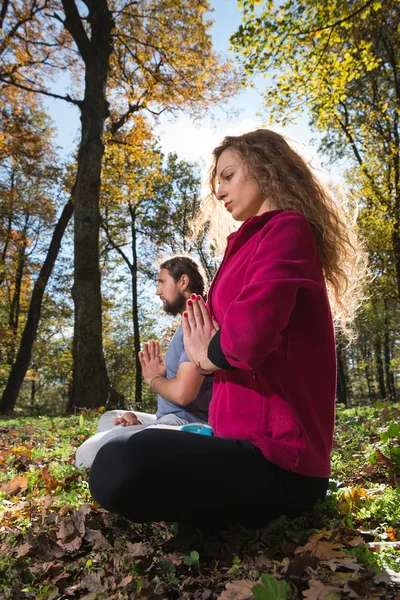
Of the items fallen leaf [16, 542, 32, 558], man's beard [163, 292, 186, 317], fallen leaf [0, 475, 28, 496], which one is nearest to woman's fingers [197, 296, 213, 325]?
fallen leaf [16, 542, 32, 558]

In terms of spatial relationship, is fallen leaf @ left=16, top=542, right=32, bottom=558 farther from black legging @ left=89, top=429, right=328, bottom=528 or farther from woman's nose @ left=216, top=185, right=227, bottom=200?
woman's nose @ left=216, top=185, right=227, bottom=200

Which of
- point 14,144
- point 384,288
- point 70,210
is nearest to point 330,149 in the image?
point 384,288

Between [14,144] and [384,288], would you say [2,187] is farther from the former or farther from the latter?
[384,288]

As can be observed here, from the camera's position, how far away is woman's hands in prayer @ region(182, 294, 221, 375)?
84.9 inches

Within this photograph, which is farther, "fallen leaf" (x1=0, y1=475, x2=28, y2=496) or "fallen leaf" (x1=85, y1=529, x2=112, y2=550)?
"fallen leaf" (x1=0, y1=475, x2=28, y2=496)

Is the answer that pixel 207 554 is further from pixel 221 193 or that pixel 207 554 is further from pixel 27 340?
pixel 27 340

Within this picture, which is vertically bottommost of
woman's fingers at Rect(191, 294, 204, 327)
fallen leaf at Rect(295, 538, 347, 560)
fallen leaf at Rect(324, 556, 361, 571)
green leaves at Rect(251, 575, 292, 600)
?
fallen leaf at Rect(295, 538, 347, 560)

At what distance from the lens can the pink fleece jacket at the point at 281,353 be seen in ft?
6.01

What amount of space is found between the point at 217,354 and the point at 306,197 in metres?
0.97

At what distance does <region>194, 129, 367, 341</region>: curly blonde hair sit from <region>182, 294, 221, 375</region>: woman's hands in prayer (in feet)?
2.11

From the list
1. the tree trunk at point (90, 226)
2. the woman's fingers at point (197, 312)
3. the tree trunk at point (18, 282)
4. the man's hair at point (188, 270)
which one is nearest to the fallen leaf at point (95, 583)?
the woman's fingers at point (197, 312)

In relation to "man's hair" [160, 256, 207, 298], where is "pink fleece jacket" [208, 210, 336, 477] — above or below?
below

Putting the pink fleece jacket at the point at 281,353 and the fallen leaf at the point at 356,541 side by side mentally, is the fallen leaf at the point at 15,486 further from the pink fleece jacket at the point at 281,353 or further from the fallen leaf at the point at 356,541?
the fallen leaf at the point at 356,541

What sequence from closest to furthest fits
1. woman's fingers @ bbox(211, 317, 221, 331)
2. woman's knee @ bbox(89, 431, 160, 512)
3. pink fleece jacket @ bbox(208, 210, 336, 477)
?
woman's knee @ bbox(89, 431, 160, 512), pink fleece jacket @ bbox(208, 210, 336, 477), woman's fingers @ bbox(211, 317, 221, 331)
